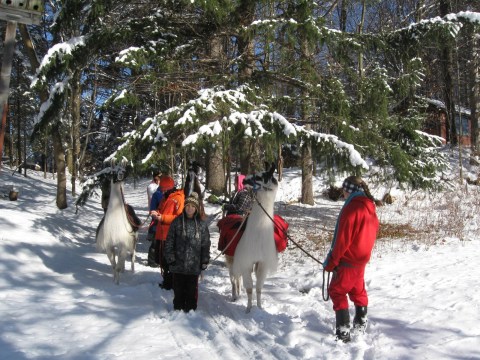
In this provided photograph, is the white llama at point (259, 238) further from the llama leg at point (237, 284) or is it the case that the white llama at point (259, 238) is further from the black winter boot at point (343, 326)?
the black winter boot at point (343, 326)

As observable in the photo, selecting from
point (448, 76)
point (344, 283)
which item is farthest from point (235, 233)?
point (448, 76)

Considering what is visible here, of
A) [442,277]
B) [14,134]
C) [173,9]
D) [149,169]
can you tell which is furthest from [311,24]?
[14,134]

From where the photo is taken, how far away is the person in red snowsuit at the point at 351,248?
4742 millimetres

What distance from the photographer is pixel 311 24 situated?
28.6 feet

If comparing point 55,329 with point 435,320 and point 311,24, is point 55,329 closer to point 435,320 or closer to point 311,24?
point 435,320

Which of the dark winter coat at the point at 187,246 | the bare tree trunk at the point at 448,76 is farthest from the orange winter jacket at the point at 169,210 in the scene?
the bare tree trunk at the point at 448,76

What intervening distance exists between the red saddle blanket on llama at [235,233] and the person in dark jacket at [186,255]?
0.69m

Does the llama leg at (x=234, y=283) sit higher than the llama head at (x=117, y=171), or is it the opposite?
the llama head at (x=117, y=171)

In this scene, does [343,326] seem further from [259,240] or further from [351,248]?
[259,240]

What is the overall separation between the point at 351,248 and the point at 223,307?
2366mm

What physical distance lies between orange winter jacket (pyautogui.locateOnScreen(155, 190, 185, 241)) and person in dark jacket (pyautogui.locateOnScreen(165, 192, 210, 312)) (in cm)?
144

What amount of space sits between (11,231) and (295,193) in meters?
14.0

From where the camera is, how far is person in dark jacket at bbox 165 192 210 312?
586cm

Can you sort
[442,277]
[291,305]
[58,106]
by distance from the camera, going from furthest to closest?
1. [58,106]
2. [442,277]
3. [291,305]
